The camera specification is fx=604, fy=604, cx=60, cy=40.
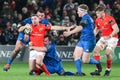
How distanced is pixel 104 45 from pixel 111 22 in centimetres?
82

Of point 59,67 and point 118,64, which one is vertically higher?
point 59,67

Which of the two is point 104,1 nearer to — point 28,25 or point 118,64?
point 118,64

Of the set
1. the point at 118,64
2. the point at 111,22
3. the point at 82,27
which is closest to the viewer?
the point at 82,27

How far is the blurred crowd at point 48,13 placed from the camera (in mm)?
24562

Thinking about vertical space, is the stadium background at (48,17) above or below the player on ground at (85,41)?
below

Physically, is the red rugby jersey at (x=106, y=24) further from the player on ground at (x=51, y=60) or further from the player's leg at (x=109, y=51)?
the player on ground at (x=51, y=60)

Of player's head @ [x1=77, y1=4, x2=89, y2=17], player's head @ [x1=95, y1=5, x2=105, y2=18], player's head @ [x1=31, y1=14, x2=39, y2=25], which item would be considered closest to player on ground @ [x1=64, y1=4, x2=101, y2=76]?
player's head @ [x1=77, y1=4, x2=89, y2=17]

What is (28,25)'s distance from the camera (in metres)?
16.0

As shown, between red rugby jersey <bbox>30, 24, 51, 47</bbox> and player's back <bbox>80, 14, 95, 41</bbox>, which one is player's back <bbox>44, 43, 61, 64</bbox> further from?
player's back <bbox>80, 14, 95, 41</bbox>

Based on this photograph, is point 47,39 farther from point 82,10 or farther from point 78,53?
point 82,10

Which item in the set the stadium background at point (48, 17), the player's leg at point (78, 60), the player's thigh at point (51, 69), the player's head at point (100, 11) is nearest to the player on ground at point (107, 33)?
the player's head at point (100, 11)

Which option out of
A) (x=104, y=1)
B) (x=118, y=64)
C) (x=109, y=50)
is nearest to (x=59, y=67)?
(x=109, y=50)

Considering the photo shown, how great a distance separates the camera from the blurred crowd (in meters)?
24.6

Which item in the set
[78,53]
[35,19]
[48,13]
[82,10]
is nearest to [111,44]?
[78,53]
